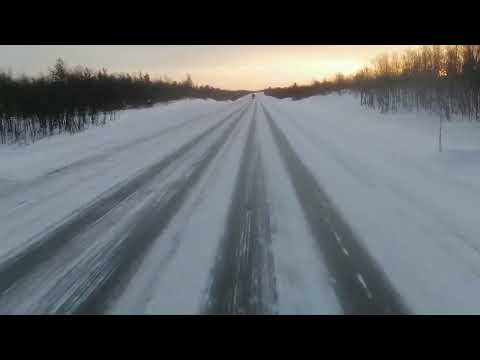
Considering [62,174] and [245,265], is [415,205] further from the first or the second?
[62,174]

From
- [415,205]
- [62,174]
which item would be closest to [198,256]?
[415,205]

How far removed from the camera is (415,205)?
17.9ft

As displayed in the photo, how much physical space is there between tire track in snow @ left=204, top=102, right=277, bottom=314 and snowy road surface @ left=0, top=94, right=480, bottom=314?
0.05ft

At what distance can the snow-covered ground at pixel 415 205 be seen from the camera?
3.32 metres

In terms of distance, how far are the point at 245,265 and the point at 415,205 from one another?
315 cm

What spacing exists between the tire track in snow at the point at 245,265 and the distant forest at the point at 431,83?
8.73m

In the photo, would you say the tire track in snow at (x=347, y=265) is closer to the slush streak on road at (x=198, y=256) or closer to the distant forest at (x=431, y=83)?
the slush streak on road at (x=198, y=256)

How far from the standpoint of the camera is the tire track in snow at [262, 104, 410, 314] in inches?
117
